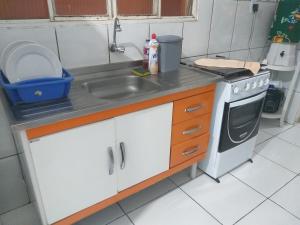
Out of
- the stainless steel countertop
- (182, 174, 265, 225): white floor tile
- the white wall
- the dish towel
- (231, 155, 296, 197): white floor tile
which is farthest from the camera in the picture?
the dish towel

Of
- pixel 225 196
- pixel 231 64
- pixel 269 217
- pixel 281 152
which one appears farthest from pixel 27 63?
pixel 281 152

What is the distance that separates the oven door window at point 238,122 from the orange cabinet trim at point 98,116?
1.09 ft

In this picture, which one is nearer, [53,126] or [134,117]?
[53,126]

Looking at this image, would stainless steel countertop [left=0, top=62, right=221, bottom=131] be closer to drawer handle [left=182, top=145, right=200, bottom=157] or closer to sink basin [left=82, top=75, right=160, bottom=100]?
sink basin [left=82, top=75, right=160, bottom=100]

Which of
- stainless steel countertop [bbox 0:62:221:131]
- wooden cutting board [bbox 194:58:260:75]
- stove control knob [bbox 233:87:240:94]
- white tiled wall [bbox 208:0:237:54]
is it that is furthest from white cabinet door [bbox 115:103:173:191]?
white tiled wall [bbox 208:0:237:54]

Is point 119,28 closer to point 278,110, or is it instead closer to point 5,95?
point 5,95

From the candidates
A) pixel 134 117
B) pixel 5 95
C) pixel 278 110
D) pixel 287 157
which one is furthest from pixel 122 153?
pixel 278 110

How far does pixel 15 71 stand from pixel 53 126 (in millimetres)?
315

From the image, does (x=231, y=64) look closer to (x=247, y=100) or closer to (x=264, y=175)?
(x=247, y=100)

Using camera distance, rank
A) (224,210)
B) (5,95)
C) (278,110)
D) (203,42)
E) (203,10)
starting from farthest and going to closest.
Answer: (278,110) < (203,42) < (203,10) < (224,210) < (5,95)

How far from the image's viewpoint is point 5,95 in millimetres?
1064

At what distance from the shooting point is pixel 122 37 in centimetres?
156

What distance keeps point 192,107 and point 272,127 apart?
1.62 m

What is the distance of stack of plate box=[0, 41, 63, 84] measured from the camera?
1023mm
